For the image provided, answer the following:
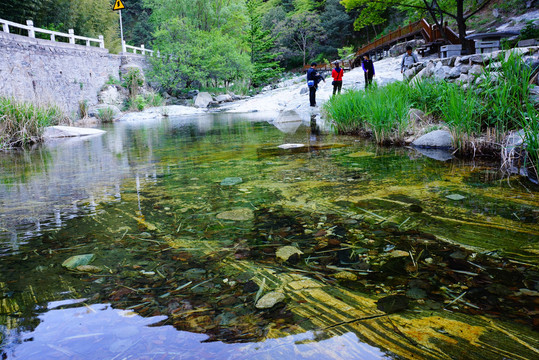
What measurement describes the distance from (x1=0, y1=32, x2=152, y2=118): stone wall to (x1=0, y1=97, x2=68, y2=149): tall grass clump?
250cm

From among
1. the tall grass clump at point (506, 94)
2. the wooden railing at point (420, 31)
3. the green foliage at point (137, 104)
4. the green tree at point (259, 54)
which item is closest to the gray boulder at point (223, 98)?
the green foliage at point (137, 104)

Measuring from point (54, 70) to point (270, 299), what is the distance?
1944cm

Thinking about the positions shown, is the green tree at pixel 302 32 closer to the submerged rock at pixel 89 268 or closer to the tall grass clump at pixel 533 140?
the tall grass clump at pixel 533 140

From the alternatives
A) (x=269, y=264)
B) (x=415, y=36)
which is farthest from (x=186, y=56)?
(x=269, y=264)

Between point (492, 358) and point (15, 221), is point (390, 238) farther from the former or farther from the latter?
point (15, 221)

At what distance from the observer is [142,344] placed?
4.21ft

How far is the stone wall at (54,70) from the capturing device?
46.0 feet

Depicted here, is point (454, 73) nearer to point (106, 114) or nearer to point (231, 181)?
point (231, 181)

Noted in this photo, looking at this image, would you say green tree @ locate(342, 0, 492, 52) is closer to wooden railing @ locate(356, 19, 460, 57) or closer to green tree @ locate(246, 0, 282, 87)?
wooden railing @ locate(356, 19, 460, 57)

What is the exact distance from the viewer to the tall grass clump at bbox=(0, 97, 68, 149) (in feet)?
24.9

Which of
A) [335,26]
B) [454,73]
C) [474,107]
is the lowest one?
[474,107]

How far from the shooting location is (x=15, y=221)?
272cm

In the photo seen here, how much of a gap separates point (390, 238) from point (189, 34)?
84.6ft

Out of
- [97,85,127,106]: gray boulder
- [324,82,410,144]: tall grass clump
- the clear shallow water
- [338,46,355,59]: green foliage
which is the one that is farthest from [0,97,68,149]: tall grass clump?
[338,46,355,59]: green foliage
